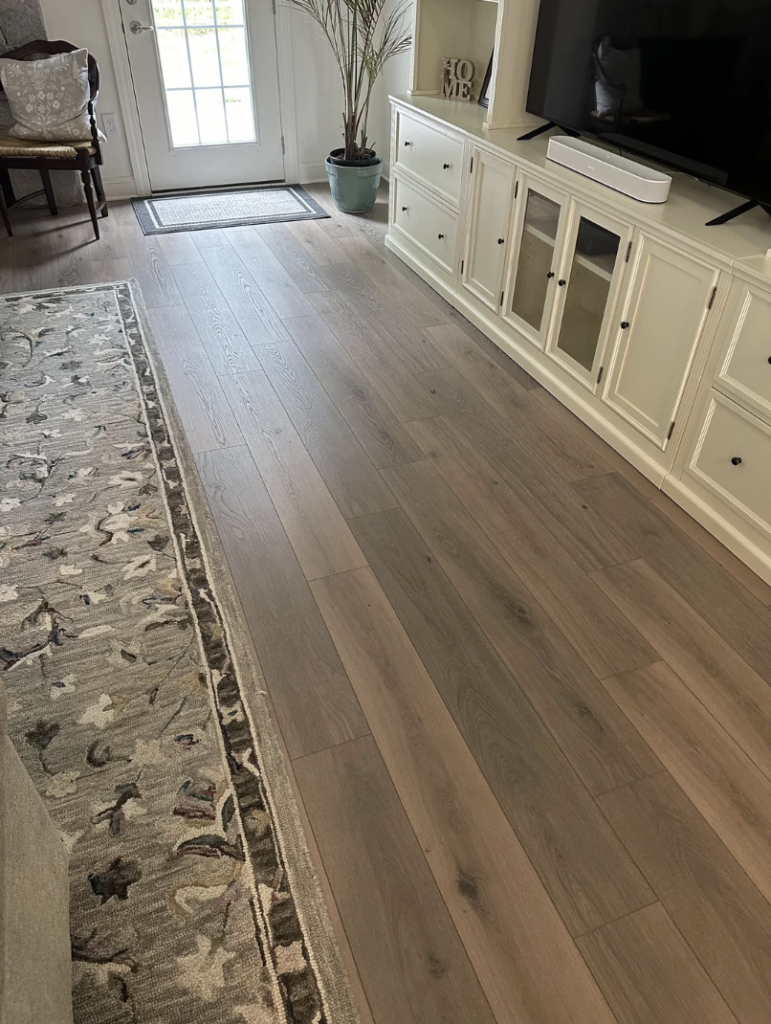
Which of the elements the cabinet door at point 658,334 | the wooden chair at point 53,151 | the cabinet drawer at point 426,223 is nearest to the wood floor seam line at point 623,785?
the cabinet door at point 658,334

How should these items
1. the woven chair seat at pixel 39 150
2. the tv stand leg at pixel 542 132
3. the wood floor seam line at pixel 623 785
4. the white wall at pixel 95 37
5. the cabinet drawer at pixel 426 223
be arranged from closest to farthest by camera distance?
1. the wood floor seam line at pixel 623 785
2. the tv stand leg at pixel 542 132
3. the cabinet drawer at pixel 426 223
4. the woven chair seat at pixel 39 150
5. the white wall at pixel 95 37

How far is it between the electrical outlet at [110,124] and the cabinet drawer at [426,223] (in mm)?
1795

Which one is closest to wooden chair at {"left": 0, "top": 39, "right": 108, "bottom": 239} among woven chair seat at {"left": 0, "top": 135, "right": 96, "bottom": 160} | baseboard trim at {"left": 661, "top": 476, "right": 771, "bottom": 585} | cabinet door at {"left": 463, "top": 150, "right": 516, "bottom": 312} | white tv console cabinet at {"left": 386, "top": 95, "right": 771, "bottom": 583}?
woven chair seat at {"left": 0, "top": 135, "right": 96, "bottom": 160}

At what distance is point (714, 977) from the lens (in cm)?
130

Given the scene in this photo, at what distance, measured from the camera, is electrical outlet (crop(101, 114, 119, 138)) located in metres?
4.38

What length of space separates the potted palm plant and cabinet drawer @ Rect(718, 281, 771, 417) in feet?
9.67

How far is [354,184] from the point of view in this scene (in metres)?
4.39

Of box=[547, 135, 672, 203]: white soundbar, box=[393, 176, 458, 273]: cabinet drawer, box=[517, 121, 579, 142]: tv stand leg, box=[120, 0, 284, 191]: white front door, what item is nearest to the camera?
box=[547, 135, 672, 203]: white soundbar

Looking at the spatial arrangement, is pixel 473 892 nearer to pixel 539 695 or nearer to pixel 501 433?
pixel 539 695

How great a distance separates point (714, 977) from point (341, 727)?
2.71 feet

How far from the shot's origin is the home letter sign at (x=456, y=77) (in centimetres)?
346

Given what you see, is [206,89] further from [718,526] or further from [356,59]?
[718,526]

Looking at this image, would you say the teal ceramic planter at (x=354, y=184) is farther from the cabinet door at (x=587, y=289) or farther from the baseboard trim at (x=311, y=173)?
the cabinet door at (x=587, y=289)

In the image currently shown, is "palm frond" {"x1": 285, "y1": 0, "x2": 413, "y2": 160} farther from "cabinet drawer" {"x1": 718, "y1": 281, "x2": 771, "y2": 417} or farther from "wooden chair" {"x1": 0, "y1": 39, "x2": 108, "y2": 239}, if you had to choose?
"cabinet drawer" {"x1": 718, "y1": 281, "x2": 771, "y2": 417}
